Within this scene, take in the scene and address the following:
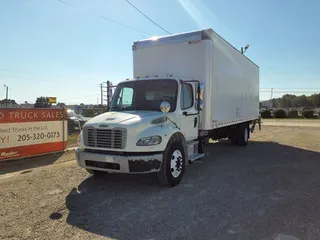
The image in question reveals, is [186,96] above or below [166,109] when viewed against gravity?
above

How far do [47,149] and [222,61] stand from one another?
6646 millimetres

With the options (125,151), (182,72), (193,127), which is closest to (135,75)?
(182,72)

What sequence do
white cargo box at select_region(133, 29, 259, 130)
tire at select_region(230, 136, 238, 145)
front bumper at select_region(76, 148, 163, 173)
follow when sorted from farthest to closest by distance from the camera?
tire at select_region(230, 136, 238, 145)
white cargo box at select_region(133, 29, 259, 130)
front bumper at select_region(76, 148, 163, 173)

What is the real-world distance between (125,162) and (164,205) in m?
1.12

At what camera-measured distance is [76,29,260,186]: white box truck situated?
18.8 feet

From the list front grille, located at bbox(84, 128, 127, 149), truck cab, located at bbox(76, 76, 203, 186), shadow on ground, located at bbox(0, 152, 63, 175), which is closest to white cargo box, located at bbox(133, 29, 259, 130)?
truck cab, located at bbox(76, 76, 203, 186)

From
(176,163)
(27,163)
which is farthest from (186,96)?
(27,163)

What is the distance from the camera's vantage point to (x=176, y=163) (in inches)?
250

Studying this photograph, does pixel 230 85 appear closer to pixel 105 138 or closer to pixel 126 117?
pixel 126 117

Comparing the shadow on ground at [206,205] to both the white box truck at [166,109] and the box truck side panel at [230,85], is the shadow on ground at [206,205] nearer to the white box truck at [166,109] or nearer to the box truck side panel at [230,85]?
the white box truck at [166,109]

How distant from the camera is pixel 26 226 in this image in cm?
425

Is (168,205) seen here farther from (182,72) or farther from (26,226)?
(182,72)

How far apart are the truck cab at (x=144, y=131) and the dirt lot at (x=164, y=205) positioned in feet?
1.86

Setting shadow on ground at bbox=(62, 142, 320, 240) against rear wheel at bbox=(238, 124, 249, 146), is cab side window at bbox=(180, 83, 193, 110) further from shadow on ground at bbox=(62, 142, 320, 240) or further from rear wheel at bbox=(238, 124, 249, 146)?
rear wheel at bbox=(238, 124, 249, 146)
